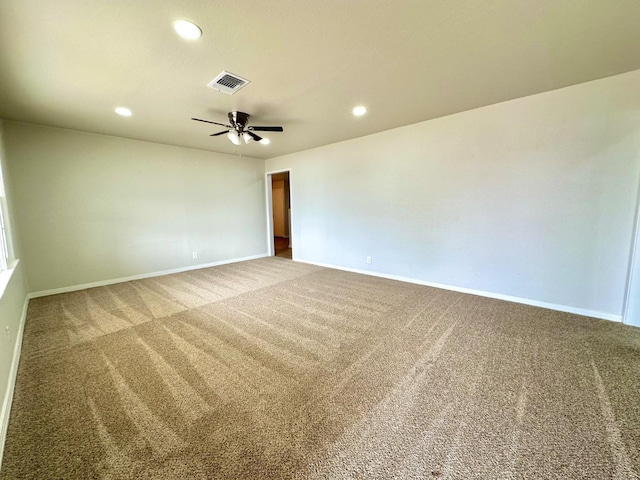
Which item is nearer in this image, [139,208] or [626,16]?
[626,16]

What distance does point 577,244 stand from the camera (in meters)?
2.77

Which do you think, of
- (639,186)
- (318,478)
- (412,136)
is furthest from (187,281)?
(639,186)

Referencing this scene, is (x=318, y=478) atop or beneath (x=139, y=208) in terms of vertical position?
beneath

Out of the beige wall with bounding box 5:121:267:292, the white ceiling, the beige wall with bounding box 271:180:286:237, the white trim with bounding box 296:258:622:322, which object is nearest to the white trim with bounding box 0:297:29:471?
the beige wall with bounding box 5:121:267:292

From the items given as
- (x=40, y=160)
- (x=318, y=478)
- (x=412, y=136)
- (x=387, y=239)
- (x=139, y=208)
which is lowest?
(x=318, y=478)

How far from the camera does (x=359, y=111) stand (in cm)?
329

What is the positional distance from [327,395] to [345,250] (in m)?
3.45

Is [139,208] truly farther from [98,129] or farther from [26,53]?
[26,53]

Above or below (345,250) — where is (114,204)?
above

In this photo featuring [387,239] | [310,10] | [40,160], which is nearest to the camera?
[310,10]

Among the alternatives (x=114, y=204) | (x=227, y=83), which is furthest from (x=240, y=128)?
(x=114, y=204)

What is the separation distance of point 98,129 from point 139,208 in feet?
4.38

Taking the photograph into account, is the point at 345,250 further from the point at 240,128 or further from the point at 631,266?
the point at 631,266

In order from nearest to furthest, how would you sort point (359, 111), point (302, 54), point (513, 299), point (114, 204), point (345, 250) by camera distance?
point (302, 54) → point (513, 299) → point (359, 111) → point (114, 204) → point (345, 250)
